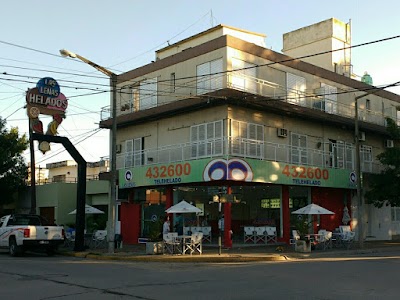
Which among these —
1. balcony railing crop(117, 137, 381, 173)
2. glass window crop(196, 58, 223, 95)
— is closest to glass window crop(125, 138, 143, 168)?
balcony railing crop(117, 137, 381, 173)

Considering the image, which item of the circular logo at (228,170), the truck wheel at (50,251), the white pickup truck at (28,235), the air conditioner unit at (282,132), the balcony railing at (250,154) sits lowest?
the truck wheel at (50,251)

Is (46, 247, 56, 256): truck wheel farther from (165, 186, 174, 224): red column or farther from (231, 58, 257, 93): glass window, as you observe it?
(231, 58, 257, 93): glass window

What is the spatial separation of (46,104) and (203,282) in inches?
639

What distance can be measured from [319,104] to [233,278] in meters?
19.3

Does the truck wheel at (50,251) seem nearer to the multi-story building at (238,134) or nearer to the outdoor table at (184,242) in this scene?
the outdoor table at (184,242)

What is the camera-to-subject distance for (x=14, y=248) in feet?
73.8

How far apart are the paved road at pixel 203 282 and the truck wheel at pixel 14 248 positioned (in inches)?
213

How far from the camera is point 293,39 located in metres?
39.8

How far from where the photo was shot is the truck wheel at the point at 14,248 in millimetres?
22328

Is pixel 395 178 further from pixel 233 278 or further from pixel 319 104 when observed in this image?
pixel 233 278

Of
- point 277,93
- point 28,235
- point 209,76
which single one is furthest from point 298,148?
point 28,235

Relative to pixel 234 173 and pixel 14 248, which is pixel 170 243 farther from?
pixel 14 248

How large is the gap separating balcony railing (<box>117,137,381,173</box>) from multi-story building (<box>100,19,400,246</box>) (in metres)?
0.06

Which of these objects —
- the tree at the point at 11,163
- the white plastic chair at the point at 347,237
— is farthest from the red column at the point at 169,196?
the tree at the point at 11,163
